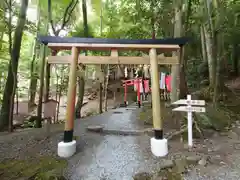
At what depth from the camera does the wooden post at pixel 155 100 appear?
3590 mm

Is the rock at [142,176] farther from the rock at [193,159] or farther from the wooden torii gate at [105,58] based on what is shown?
the wooden torii gate at [105,58]

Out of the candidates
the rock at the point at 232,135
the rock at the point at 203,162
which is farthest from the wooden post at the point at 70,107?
the rock at the point at 232,135

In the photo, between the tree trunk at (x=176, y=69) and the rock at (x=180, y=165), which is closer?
the rock at (x=180, y=165)

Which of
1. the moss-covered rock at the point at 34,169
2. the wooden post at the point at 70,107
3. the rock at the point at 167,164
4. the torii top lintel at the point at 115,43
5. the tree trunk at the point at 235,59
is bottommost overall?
the moss-covered rock at the point at 34,169

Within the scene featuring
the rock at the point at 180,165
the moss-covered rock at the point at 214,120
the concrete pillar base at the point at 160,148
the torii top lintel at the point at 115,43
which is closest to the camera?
the rock at the point at 180,165

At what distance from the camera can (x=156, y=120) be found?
12.0 ft

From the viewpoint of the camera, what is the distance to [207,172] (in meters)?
2.92

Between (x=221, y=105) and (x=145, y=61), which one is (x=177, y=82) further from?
(x=221, y=105)

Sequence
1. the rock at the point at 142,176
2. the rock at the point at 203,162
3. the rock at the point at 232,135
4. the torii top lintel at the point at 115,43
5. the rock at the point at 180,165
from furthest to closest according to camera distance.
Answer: the rock at the point at 232,135 → the torii top lintel at the point at 115,43 → the rock at the point at 203,162 → the rock at the point at 180,165 → the rock at the point at 142,176

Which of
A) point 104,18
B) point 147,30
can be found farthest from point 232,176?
point 104,18

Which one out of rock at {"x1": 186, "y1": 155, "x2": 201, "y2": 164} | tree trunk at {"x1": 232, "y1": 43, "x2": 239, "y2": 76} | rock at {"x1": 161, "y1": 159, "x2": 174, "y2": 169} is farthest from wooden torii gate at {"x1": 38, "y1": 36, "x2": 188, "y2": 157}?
tree trunk at {"x1": 232, "y1": 43, "x2": 239, "y2": 76}

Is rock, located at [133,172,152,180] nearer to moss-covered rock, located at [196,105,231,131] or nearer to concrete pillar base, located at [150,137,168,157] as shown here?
concrete pillar base, located at [150,137,168,157]

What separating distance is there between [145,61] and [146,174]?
2.48m

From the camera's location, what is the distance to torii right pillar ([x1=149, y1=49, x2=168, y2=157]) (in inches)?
138
